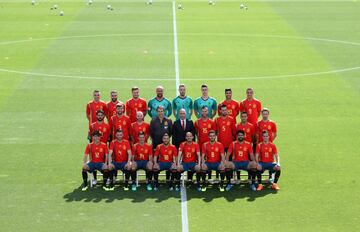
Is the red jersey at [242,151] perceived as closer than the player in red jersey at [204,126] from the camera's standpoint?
Yes

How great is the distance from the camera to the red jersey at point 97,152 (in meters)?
17.0

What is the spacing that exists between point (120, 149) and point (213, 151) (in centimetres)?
196

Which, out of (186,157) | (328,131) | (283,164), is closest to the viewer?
(186,157)

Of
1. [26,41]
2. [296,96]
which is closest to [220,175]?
[296,96]

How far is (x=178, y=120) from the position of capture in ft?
57.3

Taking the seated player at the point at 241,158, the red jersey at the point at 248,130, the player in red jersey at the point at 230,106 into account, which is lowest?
the seated player at the point at 241,158

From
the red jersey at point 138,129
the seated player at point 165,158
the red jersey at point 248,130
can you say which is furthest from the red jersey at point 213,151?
the red jersey at point 138,129

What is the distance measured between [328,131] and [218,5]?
91.9 feet

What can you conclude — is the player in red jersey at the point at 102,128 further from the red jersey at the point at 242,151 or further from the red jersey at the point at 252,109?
the red jersey at the point at 252,109

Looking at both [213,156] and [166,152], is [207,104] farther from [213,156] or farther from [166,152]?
[166,152]

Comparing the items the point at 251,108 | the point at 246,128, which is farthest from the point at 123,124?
the point at 251,108

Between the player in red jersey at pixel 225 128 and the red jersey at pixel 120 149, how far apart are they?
2.09 m

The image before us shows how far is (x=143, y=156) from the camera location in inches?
672

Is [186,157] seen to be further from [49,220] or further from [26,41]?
[26,41]
